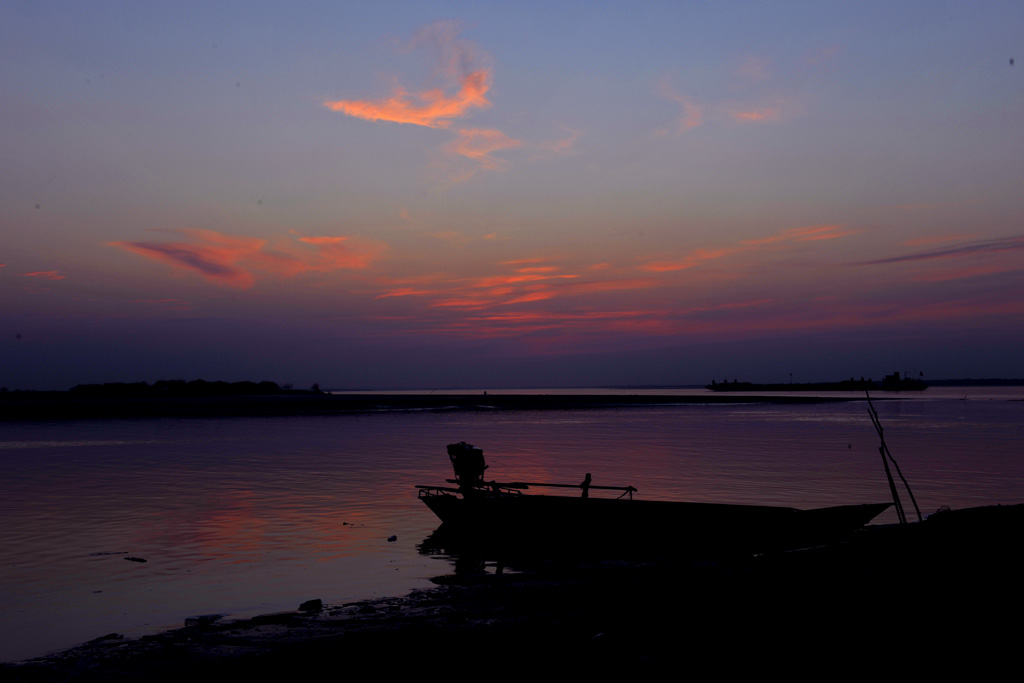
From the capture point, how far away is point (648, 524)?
728 inches

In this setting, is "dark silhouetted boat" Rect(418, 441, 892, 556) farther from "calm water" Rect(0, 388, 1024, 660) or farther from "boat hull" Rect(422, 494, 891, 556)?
"calm water" Rect(0, 388, 1024, 660)

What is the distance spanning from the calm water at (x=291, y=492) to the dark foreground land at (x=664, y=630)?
85.2 inches

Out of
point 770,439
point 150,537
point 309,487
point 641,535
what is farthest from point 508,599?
point 770,439

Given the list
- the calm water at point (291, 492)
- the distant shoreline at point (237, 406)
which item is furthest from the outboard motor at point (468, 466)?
the distant shoreline at point (237, 406)

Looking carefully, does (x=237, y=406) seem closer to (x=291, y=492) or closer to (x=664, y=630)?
(x=291, y=492)

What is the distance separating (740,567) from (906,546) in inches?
128

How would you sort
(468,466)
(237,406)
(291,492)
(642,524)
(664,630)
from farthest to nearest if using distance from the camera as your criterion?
1. (237,406)
2. (291,492)
3. (468,466)
4. (642,524)
5. (664,630)

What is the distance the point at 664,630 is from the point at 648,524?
850cm

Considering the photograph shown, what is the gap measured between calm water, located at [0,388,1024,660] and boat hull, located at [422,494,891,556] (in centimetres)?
67

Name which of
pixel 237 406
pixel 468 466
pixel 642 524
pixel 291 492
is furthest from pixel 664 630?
pixel 237 406

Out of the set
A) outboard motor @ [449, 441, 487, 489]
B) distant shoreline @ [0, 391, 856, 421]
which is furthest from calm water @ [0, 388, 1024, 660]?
distant shoreline @ [0, 391, 856, 421]

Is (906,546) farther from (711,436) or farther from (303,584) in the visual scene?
(711,436)

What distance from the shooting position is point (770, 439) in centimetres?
4941

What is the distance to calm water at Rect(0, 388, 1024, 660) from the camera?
47.1ft
